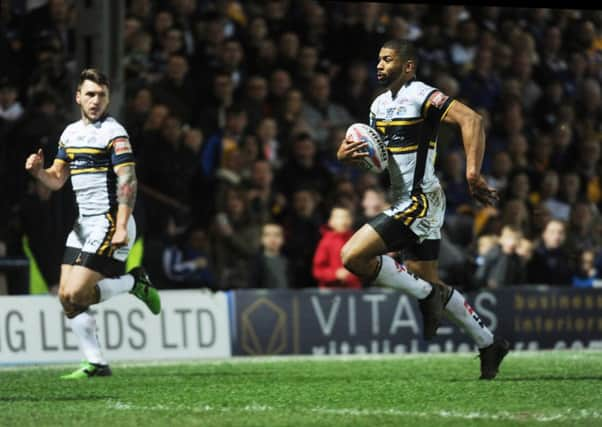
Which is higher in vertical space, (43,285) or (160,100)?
(160,100)

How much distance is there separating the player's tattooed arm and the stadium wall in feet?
9.84

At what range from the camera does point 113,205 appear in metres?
9.62

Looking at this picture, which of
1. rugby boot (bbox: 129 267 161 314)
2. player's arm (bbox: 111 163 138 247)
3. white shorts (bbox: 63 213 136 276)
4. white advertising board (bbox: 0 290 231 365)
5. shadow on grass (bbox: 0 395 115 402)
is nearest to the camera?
shadow on grass (bbox: 0 395 115 402)

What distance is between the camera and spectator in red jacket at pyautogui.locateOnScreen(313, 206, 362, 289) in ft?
43.5

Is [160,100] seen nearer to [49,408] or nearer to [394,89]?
[394,89]

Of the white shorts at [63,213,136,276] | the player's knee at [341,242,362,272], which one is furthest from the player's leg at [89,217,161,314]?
the player's knee at [341,242,362,272]

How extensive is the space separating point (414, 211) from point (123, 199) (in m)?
2.03

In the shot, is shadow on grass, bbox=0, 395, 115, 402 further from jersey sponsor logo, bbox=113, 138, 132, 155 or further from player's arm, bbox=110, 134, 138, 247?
jersey sponsor logo, bbox=113, 138, 132, 155

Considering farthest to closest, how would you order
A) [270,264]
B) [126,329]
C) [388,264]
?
1. [270,264]
2. [126,329]
3. [388,264]

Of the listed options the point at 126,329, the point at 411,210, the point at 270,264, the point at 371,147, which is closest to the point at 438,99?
the point at 371,147

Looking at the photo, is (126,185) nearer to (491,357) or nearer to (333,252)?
(491,357)

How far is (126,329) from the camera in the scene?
485 inches

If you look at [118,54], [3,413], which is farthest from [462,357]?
[3,413]

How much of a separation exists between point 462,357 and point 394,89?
3.66 meters
